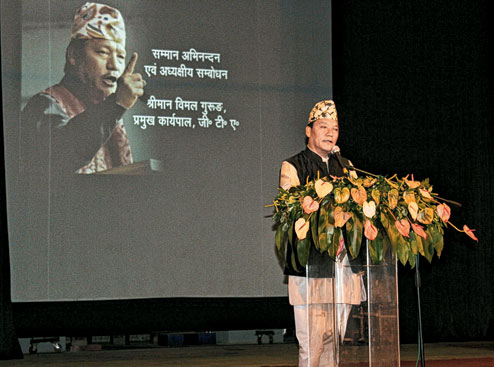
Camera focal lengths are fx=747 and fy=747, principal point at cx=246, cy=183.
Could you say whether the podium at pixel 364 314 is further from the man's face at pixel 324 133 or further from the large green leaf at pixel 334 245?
the man's face at pixel 324 133

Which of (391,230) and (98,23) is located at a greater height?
(98,23)

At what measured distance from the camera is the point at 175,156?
A: 247 inches

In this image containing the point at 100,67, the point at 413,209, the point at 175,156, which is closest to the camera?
the point at 413,209

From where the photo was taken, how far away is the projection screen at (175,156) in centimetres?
594

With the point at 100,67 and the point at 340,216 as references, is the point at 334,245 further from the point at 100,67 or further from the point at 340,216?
the point at 100,67

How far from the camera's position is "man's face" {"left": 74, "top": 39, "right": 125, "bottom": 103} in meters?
6.07

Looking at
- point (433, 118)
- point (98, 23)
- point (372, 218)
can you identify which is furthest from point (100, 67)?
point (372, 218)

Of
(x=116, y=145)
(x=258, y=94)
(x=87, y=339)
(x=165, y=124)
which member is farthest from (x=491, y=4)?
(x=87, y=339)

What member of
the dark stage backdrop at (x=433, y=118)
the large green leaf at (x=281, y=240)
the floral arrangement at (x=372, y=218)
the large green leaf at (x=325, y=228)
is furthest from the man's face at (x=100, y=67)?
the large green leaf at (x=325, y=228)

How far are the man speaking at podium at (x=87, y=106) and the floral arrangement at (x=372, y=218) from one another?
4056 mm

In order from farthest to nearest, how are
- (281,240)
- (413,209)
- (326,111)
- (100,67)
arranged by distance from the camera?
(100,67) < (326,111) < (281,240) < (413,209)

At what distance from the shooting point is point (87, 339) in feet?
20.2

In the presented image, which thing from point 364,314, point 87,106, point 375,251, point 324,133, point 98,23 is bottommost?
point 364,314

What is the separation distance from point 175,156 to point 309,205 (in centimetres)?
425
